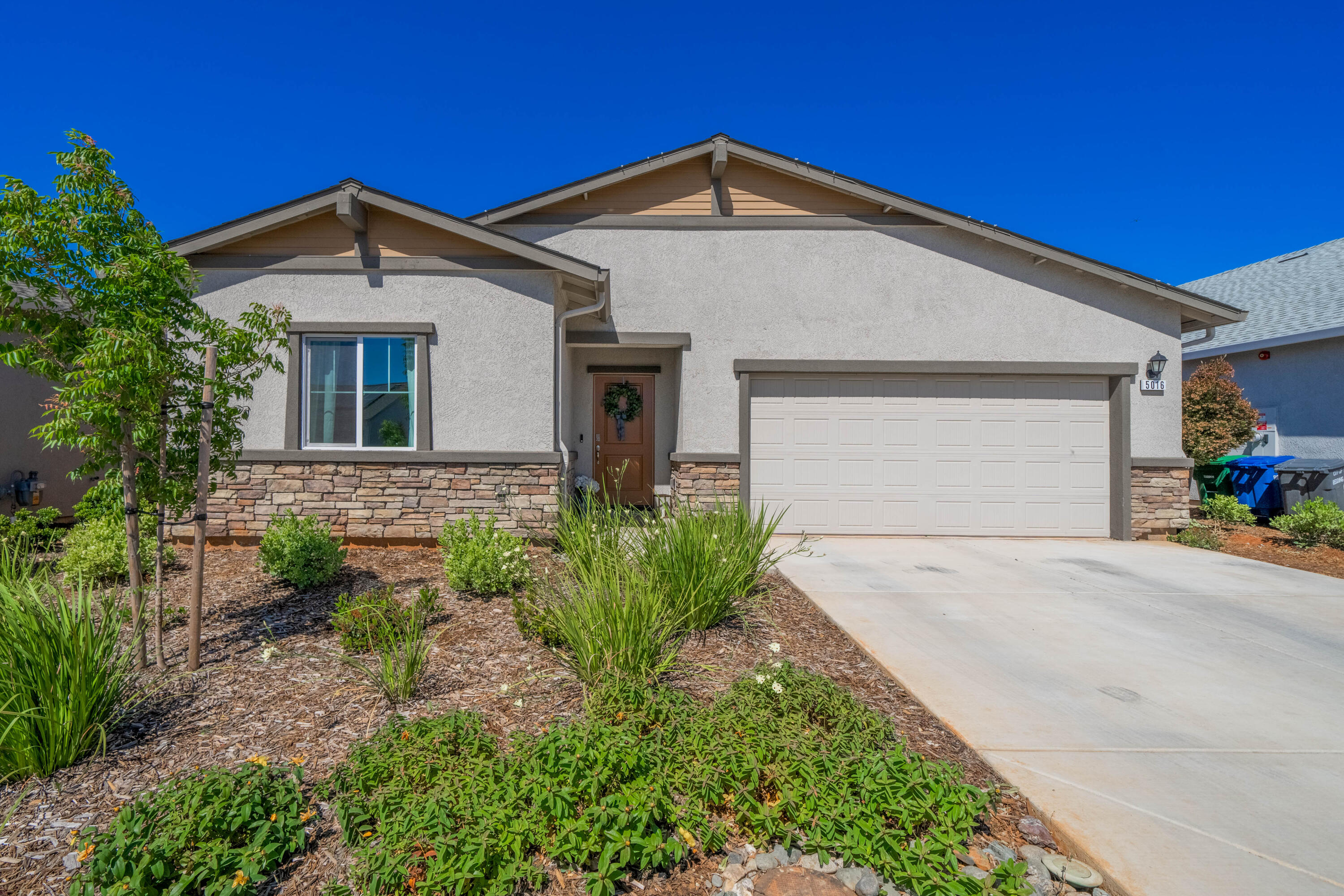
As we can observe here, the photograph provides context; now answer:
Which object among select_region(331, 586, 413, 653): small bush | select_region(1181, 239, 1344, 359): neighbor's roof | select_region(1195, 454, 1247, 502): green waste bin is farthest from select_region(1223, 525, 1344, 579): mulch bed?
select_region(331, 586, 413, 653): small bush

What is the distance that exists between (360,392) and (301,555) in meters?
2.61

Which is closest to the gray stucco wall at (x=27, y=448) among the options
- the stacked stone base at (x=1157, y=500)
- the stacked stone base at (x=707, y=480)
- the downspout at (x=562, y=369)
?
the downspout at (x=562, y=369)

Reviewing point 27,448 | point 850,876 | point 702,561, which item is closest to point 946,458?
point 702,561

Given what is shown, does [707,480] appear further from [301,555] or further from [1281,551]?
[1281,551]

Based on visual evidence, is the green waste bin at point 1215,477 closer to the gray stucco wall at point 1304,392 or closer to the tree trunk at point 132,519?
the gray stucco wall at point 1304,392

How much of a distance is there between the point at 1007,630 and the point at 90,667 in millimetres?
5360

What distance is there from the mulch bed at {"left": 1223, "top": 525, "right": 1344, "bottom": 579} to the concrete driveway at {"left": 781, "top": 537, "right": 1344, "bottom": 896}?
2.04 feet

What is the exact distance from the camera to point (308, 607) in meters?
4.74

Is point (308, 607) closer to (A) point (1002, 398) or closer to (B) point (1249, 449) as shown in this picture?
(A) point (1002, 398)

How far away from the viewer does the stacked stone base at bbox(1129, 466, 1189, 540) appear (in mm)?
8656

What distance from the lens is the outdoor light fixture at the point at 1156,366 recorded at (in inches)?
339

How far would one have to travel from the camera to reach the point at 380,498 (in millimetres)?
7047

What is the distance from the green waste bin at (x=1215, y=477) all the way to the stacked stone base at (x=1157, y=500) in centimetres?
286

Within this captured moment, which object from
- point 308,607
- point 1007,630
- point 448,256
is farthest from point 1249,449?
point 308,607
